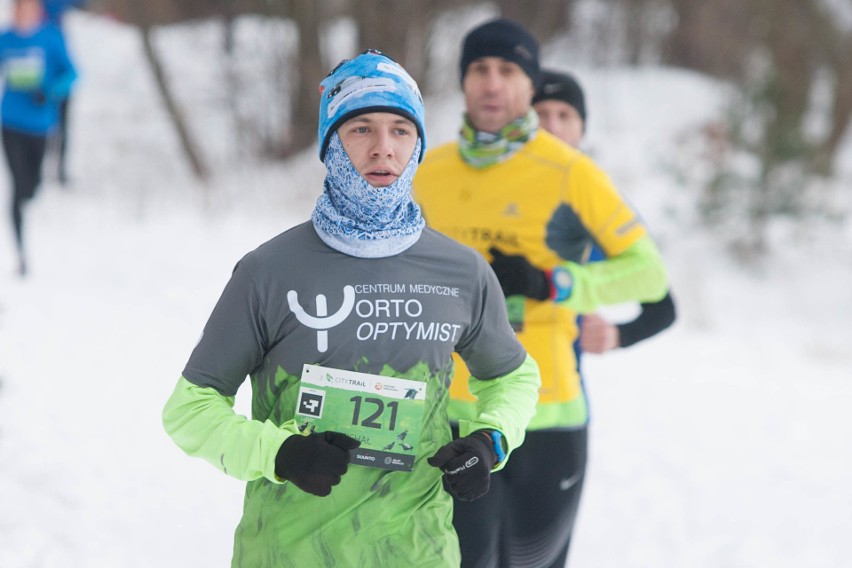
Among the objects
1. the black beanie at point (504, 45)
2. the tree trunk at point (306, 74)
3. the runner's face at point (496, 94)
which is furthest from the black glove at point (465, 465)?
the tree trunk at point (306, 74)

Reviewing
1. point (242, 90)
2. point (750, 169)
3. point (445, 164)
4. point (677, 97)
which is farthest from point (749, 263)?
point (445, 164)

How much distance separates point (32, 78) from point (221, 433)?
6.07 m

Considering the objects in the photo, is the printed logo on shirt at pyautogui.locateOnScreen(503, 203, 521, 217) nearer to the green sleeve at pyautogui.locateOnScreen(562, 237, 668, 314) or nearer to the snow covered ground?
the green sleeve at pyautogui.locateOnScreen(562, 237, 668, 314)

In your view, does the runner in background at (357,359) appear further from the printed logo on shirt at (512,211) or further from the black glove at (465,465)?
the printed logo on shirt at (512,211)

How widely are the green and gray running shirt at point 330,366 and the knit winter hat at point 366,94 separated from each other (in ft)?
0.63

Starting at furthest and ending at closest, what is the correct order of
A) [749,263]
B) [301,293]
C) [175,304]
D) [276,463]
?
[749,263]
[175,304]
[301,293]
[276,463]

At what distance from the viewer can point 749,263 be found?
1341 centimetres

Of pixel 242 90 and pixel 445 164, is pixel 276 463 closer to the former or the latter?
pixel 445 164

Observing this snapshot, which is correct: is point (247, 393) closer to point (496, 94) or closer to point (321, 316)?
point (496, 94)

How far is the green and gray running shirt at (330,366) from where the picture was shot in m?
1.76

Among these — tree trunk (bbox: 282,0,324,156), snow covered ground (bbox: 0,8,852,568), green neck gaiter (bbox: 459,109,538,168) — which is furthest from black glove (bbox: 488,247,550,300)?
tree trunk (bbox: 282,0,324,156)

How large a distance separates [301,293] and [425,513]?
0.43 metres

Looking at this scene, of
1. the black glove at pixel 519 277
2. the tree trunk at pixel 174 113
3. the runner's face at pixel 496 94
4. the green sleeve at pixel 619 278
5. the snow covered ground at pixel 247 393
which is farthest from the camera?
the tree trunk at pixel 174 113

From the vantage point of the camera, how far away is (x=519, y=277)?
2.61m
